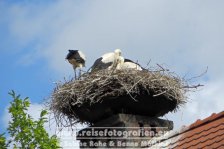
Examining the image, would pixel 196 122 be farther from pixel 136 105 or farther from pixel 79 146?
pixel 79 146

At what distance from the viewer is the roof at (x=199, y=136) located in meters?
6.77

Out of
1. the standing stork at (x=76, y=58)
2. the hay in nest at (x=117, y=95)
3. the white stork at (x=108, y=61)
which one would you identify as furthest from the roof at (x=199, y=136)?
the standing stork at (x=76, y=58)

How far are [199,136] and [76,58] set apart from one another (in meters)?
4.42

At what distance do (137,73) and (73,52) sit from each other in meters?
2.27

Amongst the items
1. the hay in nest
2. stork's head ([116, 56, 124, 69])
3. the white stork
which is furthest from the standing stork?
the hay in nest

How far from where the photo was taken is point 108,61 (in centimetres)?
1016

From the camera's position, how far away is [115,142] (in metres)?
8.46

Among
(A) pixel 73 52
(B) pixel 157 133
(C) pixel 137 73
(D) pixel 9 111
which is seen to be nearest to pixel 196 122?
(B) pixel 157 133

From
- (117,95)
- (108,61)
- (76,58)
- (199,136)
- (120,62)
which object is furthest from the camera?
(76,58)

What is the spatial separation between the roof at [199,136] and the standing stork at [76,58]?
336cm

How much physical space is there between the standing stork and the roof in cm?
336

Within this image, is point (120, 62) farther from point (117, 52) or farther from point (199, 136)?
point (199, 136)

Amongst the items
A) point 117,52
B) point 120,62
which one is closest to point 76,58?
point 117,52

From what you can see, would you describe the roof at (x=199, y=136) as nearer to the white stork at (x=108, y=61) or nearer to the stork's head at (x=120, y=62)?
the stork's head at (x=120, y=62)
